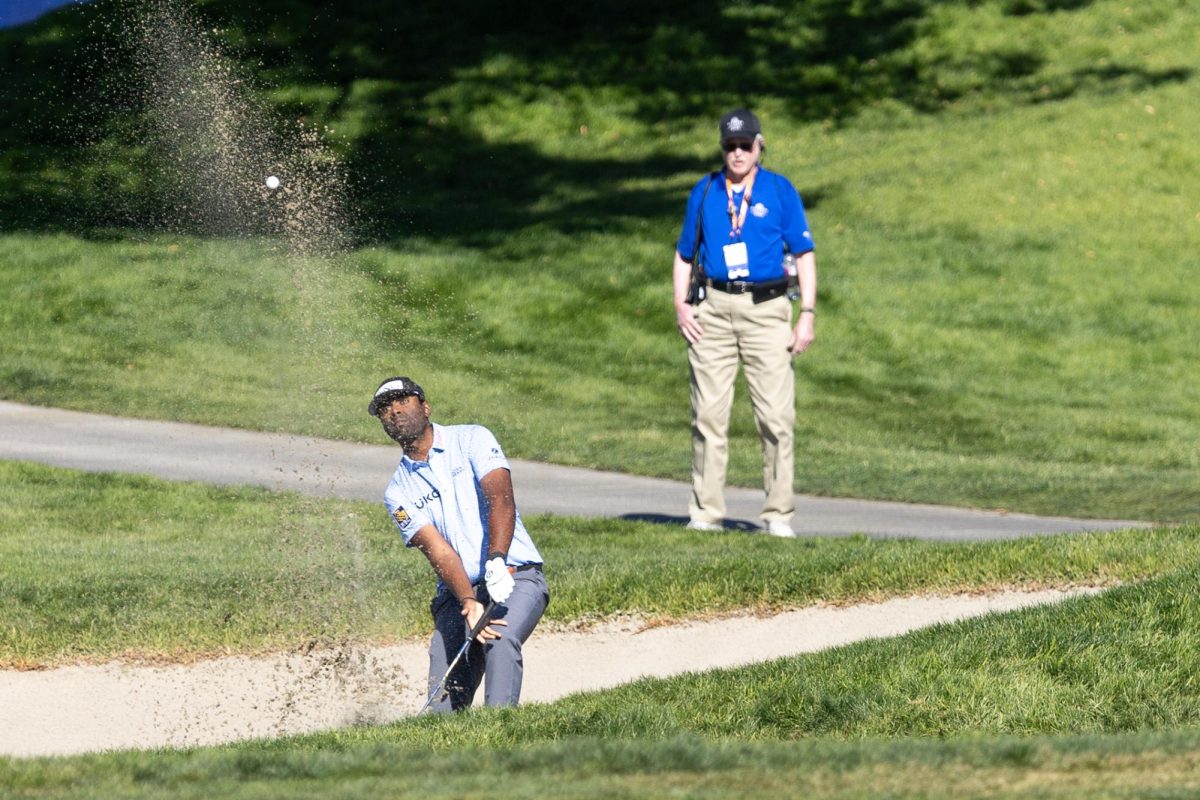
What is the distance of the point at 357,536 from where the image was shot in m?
11.0

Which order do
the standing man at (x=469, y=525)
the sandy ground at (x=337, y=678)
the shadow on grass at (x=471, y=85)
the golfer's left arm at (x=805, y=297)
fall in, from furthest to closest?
1. the shadow on grass at (x=471, y=85)
2. the golfer's left arm at (x=805, y=297)
3. the sandy ground at (x=337, y=678)
4. the standing man at (x=469, y=525)

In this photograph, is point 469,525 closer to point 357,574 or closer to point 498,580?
point 498,580

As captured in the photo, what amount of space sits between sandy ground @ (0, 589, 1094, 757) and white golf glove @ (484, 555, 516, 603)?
139 centimetres

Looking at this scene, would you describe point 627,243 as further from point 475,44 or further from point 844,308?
point 475,44

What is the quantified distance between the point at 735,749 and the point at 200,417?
1013 cm

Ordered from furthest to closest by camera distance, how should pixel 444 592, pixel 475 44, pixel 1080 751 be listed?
1. pixel 475 44
2. pixel 444 592
3. pixel 1080 751

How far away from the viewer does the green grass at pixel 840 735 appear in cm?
516

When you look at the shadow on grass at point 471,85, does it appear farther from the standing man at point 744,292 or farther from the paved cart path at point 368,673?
the paved cart path at point 368,673

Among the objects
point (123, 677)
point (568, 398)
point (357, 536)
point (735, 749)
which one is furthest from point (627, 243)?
point (735, 749)

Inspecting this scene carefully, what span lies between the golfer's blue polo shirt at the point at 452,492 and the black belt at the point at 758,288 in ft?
12.9

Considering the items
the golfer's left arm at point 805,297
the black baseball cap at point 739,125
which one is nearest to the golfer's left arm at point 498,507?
the black baseball cap at point 739,125

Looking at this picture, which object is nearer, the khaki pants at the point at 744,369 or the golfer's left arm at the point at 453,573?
the golfer's left arm at the point at 453,573

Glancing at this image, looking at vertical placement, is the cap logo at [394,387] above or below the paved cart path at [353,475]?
above

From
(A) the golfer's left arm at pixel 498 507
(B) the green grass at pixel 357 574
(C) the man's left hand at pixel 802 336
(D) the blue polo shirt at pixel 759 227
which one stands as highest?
(D) the blue polo shirt at pixel 759 227
